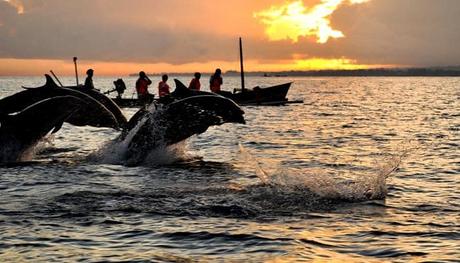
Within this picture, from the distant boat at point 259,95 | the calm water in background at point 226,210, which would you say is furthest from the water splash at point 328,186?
the distant boat at point 259,95

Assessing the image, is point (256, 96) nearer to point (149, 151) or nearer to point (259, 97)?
point (259, 97)

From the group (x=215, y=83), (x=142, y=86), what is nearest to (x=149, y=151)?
(x=215, y=83)

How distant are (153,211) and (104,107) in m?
8.60

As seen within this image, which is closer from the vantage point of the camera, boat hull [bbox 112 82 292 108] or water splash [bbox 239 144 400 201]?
water splash [bbox 239 144 400 201]

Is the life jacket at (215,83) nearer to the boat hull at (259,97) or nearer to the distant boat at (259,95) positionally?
the boat hull at (259,97)

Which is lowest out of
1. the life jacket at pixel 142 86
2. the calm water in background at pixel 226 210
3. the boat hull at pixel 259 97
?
the calm water in background at pixel 226 210

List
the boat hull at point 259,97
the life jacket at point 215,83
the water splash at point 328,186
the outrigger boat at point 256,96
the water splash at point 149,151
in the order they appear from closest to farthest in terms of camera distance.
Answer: the water splash at point 328,186 < the water splash at point 149,151 < the life jacket at point 215,83 < the outrigger boat at point 256,96 < the boat hull at point 259,97

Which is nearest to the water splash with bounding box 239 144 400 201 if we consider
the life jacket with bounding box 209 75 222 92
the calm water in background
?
the calm water in background

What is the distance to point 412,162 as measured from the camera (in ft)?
63.7

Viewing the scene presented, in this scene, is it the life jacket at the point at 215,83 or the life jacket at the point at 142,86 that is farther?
the life jacket at the point at 142,86

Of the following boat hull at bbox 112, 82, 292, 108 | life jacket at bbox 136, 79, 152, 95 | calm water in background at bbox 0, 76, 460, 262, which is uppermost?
life jacket at bbox 136, 79, 152, 95

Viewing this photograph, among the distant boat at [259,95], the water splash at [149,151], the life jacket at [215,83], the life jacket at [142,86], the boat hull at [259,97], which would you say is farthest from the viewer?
the distant boat at [259,95]

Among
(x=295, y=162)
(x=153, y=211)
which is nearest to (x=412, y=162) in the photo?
(x=295, y=162)

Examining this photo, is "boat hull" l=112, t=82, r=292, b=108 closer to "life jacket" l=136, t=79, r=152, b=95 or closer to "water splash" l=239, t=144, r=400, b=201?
"life jacket" l=136, t=79, r=152, b=95
